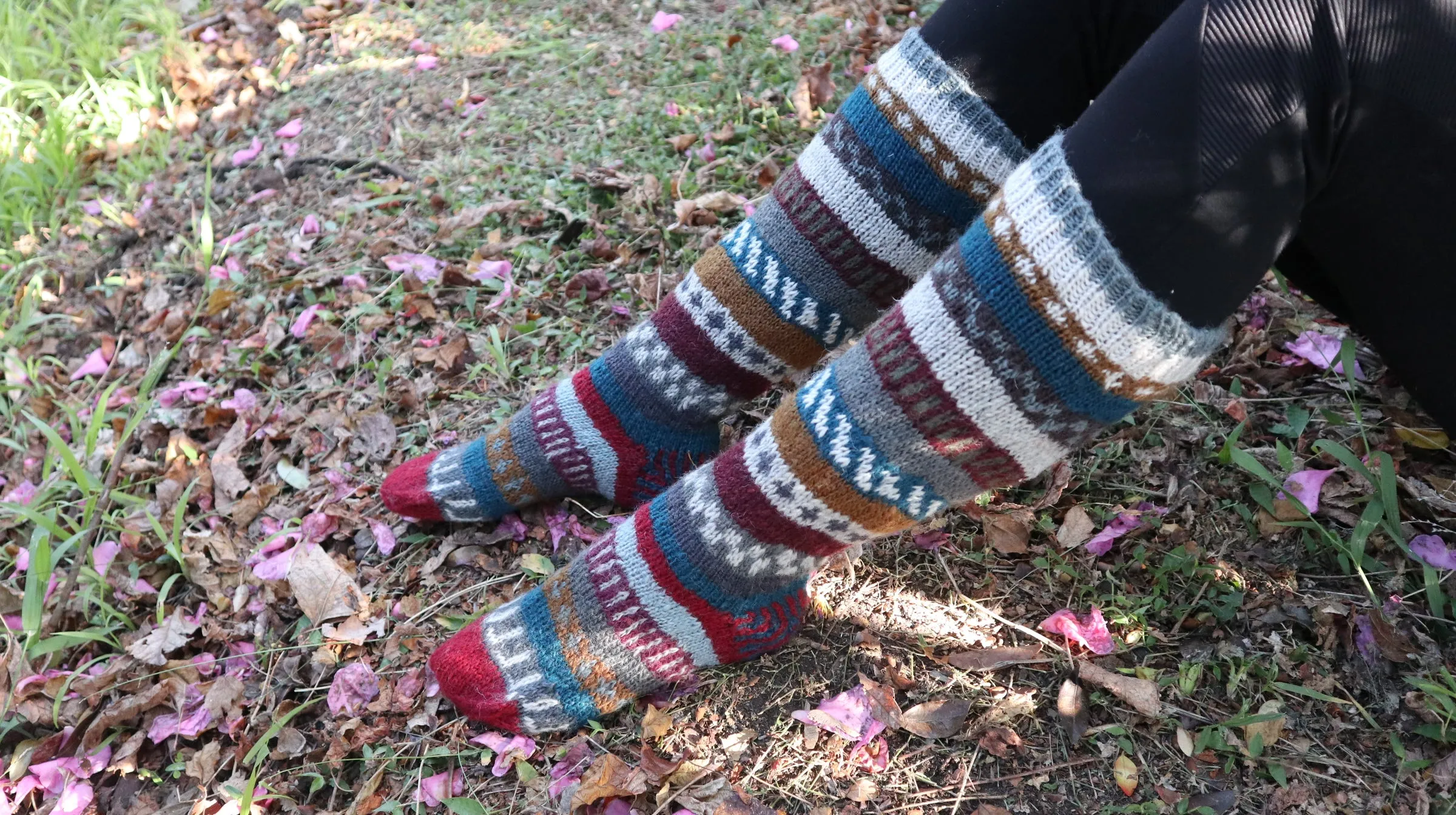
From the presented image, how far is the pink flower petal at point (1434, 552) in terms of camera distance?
1.07 meters

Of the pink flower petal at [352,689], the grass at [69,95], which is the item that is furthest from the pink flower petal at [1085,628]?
the grass at [69,95]

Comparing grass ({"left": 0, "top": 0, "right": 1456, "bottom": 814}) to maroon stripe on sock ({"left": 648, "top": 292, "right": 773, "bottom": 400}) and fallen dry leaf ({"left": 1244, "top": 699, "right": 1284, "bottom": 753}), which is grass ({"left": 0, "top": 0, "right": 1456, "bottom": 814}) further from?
maroon stripe on sock ({"left": 648, "top": 292, "right": 773, "bottom": 400})

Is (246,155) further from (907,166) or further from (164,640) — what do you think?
(907,166)

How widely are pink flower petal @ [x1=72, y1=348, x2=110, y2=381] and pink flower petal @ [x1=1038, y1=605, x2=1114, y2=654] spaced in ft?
6.26

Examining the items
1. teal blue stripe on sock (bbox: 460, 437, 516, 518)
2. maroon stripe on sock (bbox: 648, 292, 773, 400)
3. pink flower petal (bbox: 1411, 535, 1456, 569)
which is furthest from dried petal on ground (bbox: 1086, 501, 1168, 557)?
teal blue stripe on sock (bbox: 460, 437, 516, 518)

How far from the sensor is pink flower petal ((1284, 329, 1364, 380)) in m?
1.33

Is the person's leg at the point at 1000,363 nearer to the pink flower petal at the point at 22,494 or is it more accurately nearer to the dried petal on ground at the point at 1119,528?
the dried petal on ground at the point at 1119,528

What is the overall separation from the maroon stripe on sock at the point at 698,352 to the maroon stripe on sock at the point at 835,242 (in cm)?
21

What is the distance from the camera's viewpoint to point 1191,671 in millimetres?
1057

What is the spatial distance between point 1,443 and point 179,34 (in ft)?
5.60

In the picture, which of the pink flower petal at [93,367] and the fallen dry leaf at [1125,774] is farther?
the pink flower petal at [93,367]

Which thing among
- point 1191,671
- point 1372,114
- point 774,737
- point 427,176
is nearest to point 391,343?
point 427,176

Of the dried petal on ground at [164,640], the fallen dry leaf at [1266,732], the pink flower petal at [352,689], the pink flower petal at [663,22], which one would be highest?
the pink flower petal at [663,22]

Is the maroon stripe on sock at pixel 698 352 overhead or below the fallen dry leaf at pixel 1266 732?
overhead
